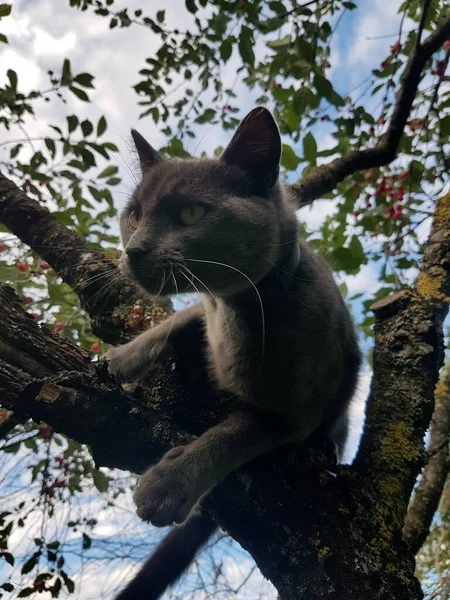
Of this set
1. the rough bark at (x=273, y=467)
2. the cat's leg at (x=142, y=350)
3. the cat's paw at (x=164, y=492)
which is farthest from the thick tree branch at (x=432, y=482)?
the cat's leg at (x=142, y=350)

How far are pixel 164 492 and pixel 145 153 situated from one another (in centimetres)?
123

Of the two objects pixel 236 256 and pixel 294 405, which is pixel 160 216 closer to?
pixel 236 256

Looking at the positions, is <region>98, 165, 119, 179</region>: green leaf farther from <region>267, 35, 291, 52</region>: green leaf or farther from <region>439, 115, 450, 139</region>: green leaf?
<region>439, 115, 450, 139</region>: green leaf

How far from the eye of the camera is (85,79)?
213 centimetres

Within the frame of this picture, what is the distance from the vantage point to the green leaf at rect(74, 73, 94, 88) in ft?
6.98

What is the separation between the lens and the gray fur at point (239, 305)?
4.46 ft

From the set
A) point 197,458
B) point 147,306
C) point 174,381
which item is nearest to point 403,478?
point 197,458

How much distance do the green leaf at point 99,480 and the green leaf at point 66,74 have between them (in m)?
1.75

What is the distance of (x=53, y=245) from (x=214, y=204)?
0.89 metres

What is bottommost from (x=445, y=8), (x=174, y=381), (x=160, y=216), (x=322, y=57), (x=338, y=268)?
(x=174, y=381)

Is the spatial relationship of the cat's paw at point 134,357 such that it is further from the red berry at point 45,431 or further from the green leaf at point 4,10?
the green leaf at point 4,10

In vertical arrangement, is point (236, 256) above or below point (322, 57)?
below

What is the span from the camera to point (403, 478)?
150 cm

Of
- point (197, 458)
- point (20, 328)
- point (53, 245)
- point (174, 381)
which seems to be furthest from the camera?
point (53, 245)
